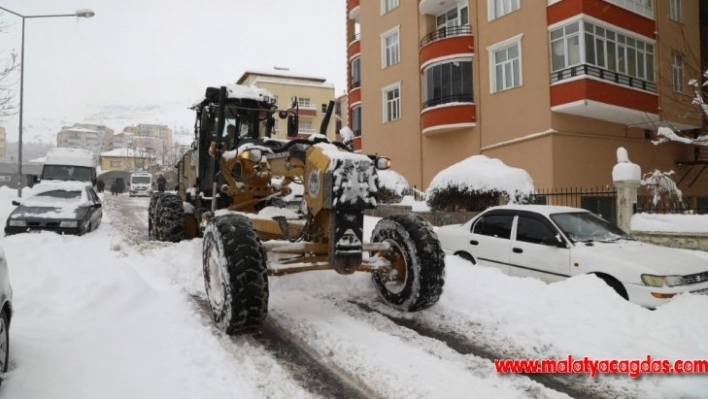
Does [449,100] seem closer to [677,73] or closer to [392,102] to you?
[392,102]

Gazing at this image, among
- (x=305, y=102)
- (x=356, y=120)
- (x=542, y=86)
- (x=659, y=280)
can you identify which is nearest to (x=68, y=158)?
(x=356, y=120)

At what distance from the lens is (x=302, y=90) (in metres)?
51.2

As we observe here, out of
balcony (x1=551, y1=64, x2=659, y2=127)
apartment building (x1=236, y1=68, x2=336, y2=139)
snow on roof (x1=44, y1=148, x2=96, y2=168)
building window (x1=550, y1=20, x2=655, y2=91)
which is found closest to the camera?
balcony (x1=551, y1=64, x2=659, y2=127)

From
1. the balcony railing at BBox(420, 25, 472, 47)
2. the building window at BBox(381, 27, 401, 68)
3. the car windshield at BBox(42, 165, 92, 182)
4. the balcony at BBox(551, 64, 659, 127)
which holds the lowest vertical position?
the car windshield at BBox(42, 165, 92, 182)

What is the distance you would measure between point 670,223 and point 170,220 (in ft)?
34.6

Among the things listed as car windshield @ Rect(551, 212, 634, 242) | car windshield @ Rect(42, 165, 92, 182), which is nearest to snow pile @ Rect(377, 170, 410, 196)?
car windshield @ Rect(551, 212, 634, 242)

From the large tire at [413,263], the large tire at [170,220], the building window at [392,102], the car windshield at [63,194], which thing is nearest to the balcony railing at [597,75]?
the building window at [392,102]

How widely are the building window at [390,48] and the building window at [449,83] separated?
13.4 feet

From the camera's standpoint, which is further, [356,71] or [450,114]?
[356,71]

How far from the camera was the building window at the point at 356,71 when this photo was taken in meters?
28.7

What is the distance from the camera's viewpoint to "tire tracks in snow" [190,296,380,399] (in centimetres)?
341

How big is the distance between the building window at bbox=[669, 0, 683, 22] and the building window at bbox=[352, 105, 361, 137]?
16.4 meters

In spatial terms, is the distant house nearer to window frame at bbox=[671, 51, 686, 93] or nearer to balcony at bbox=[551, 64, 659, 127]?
balcony at bbox=[551, 64, 659, 127]

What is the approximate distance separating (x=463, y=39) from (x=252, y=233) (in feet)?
58.8
